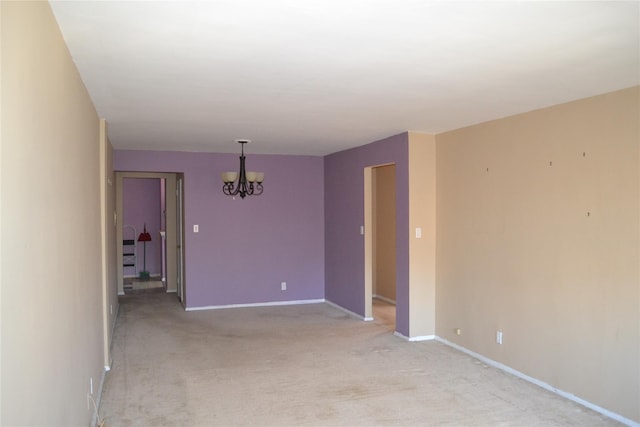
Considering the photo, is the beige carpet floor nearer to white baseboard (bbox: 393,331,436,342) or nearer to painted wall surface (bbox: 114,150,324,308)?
white baseboard (bbox: 393,331,436,342)

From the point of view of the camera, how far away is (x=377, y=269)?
827 cm

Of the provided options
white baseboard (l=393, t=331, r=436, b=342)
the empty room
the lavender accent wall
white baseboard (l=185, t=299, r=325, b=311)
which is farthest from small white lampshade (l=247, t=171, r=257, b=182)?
white baseboard (l=393, t=331, r=436, b=342)

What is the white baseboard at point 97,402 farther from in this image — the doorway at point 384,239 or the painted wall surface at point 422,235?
the doorway at point 384,239

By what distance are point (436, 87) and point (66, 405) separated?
9.16ft

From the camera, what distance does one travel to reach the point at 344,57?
2.73 meters

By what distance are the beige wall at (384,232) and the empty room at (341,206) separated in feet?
3.29

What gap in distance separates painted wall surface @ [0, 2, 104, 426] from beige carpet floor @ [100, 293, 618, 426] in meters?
0.88

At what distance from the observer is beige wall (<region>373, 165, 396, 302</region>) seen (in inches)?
311

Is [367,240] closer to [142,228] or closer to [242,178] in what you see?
[242,178]

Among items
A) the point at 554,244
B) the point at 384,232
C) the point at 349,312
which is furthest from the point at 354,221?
the point at 554,244

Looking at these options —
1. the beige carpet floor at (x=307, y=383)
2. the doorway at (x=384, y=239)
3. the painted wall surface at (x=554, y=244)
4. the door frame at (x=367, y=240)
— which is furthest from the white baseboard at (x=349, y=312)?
the painted wall surface at (x=554, y=244)

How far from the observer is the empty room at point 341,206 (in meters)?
2.05

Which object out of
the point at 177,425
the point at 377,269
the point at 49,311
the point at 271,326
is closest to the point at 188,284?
the point at 271,326

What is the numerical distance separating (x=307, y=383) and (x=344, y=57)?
2.65 meters
